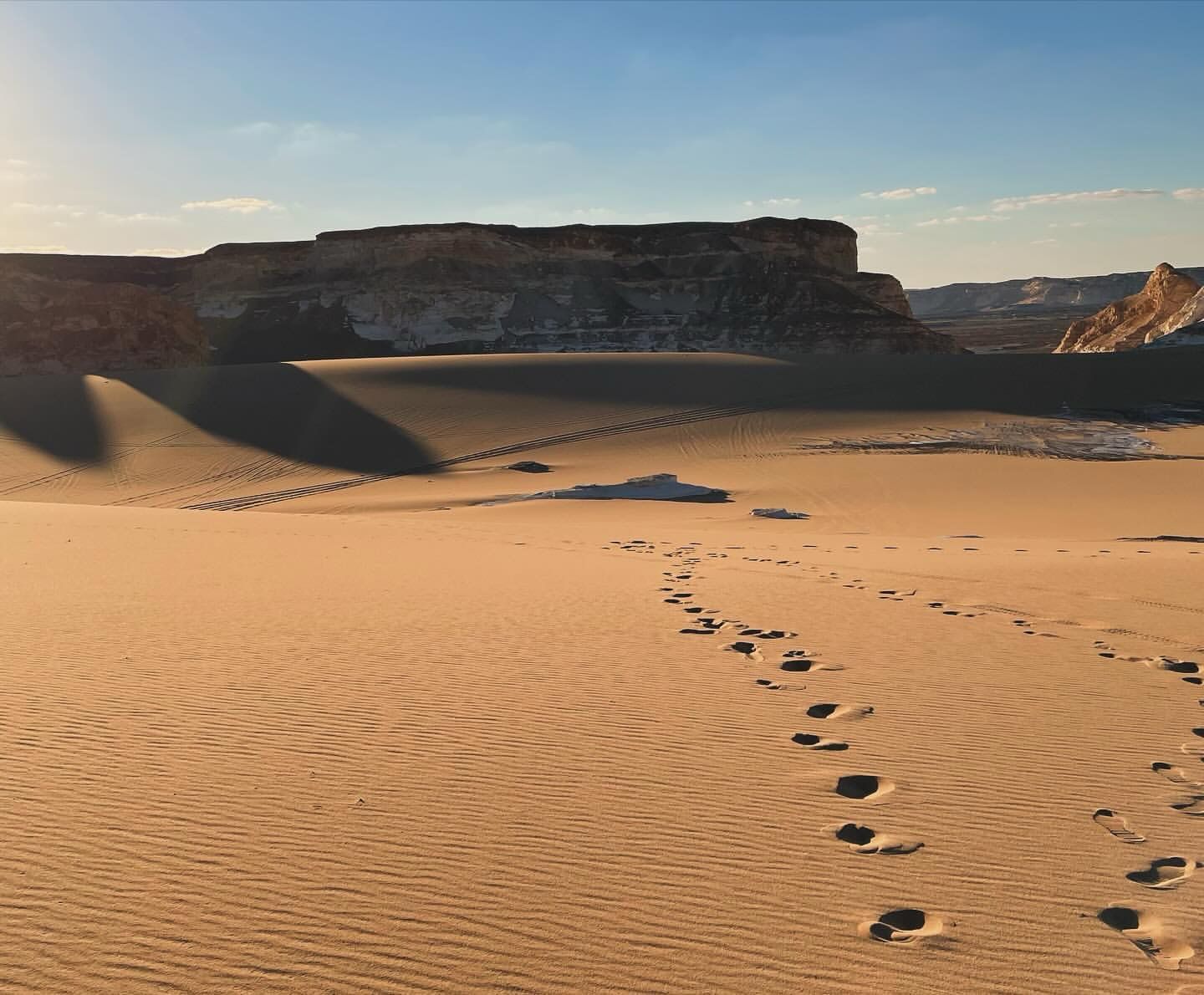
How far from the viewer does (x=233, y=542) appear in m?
13.4

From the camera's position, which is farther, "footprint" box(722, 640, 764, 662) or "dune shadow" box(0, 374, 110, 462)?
"dune shadow" box(0, 374, 110, 462)

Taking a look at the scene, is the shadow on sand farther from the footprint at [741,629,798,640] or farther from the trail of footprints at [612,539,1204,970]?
the trail of footprints at [612,539,1204,970]

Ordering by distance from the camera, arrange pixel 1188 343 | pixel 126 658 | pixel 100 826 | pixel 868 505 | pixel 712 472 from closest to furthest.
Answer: pixel 100 826
pixel 126 658
pixel 868 505
pixel 712 472
pixel 1188 343

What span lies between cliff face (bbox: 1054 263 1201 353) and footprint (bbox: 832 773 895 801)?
4799 cm

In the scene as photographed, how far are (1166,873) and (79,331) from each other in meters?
52.2

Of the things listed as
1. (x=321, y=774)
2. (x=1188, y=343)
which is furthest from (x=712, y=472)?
(x=1188, y=343)

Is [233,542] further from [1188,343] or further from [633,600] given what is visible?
[1188,343]

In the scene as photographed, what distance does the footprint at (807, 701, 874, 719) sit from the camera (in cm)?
564

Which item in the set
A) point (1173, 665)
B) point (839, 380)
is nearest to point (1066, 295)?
point (839, 380)

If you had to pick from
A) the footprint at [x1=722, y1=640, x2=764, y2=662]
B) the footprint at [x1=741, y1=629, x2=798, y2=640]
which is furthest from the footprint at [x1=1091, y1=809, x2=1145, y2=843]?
the footprint at [x1=741, y1=629, x2=798, y2=640]

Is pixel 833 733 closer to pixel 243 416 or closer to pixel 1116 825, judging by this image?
pixel 1116 825

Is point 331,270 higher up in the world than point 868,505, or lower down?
higher up

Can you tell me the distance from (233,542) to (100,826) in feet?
32.7

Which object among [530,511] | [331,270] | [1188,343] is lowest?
[530,511]
